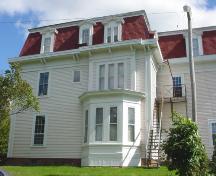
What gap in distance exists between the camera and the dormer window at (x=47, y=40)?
2755 centimetres

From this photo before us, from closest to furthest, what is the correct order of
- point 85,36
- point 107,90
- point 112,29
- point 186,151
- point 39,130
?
1. point 186,151
2. point 107,90
3. point 39,130
4. point 112,29
5. point 85,36

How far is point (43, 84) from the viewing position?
87.7 feet

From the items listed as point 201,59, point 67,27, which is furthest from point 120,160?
point 67,27

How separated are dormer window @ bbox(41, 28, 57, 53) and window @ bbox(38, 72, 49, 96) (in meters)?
1.94

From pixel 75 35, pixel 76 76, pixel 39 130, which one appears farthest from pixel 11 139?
pixel 75 35

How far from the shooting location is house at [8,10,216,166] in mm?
22328

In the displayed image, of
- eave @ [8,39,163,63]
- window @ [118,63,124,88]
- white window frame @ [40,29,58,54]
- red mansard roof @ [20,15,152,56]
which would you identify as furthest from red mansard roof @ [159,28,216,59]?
white window frame @ [40,29,58,54]

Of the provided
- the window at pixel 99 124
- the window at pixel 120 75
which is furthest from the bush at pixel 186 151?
the window at pixel 120 75

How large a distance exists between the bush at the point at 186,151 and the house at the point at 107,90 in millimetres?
8361

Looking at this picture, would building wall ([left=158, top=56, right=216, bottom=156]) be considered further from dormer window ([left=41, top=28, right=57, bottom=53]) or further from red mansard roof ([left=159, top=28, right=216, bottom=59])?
dormer window ([left=41, top=28, right=57, bottom=53])

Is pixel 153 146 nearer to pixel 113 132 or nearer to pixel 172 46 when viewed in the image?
pixel 113 132

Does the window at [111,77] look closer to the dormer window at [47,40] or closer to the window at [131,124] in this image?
the window at [131,124]

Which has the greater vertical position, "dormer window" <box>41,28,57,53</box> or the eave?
"dormer window" <box>41,28,57,53</box>

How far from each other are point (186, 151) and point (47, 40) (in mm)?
18006
